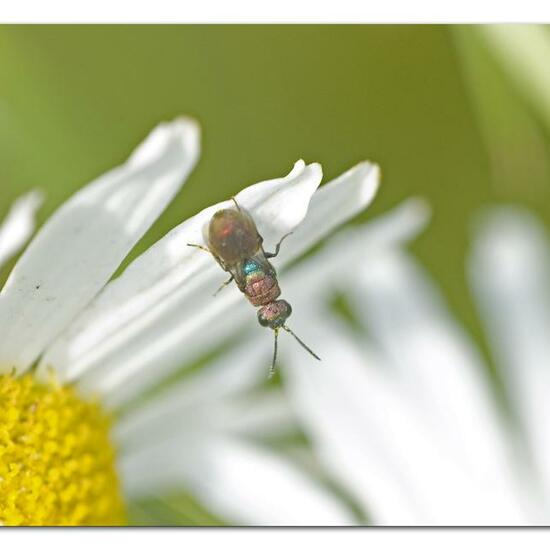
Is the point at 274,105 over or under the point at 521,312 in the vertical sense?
over

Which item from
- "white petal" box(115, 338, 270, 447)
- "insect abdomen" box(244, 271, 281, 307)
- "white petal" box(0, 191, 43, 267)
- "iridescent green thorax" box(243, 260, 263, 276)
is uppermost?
"white petal" box(0, 191, 43, 267)

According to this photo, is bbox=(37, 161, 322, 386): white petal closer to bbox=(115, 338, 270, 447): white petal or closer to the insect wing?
the insect wing

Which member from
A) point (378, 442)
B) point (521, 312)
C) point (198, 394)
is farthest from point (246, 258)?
point (521, 312)

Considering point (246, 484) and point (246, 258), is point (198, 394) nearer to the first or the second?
point (246, 484)

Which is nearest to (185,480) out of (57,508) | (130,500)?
(130,500)

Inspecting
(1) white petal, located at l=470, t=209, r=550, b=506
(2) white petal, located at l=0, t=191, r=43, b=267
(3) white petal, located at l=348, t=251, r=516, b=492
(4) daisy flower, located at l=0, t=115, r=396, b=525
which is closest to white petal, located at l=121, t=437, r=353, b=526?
(4) daisy flower, located at l=0, t=115, r=396, b=525
